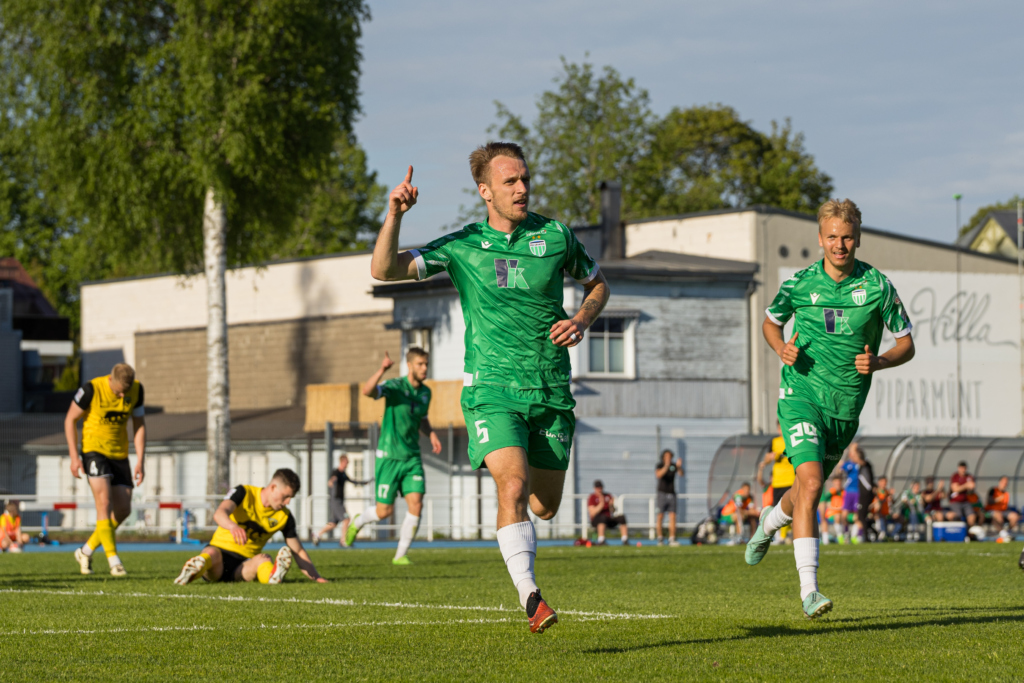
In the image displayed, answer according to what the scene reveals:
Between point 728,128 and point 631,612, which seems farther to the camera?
point 728,128

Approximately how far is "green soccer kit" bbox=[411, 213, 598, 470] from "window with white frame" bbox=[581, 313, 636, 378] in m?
34.3

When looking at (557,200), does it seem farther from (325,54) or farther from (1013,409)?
A: (325,54)

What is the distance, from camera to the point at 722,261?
146ft

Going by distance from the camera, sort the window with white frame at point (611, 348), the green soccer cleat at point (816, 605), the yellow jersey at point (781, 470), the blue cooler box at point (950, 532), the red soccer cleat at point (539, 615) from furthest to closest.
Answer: the window with white frame at point (611, 348)
the blue cooler box at point (950, 532)
the yellow jersey at point (781, 470)
the green soccer cleat at point (816, 605)
the red soccer cleat at point (539, 615)

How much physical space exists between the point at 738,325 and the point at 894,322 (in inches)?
1385

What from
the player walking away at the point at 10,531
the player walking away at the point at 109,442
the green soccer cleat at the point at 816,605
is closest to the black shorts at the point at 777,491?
the player walking away at the point at 109,442

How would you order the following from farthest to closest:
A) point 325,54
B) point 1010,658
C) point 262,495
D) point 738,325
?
point 738,325 < point 325,54 < point 262,495 < point 1010,658

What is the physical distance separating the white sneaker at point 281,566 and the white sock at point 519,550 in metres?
5.64

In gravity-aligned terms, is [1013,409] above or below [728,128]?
below

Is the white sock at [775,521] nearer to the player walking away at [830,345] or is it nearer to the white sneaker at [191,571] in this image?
the player walking away at [830,345]

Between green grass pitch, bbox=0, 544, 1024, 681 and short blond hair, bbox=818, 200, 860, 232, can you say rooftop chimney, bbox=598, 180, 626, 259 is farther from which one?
short blond hair, bbox=818, 200, 860, 232

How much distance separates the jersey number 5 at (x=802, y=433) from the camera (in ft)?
27.3

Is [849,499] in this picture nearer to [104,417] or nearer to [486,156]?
[104,417]

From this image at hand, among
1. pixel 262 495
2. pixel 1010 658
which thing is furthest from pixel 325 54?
pixel 1010 658
